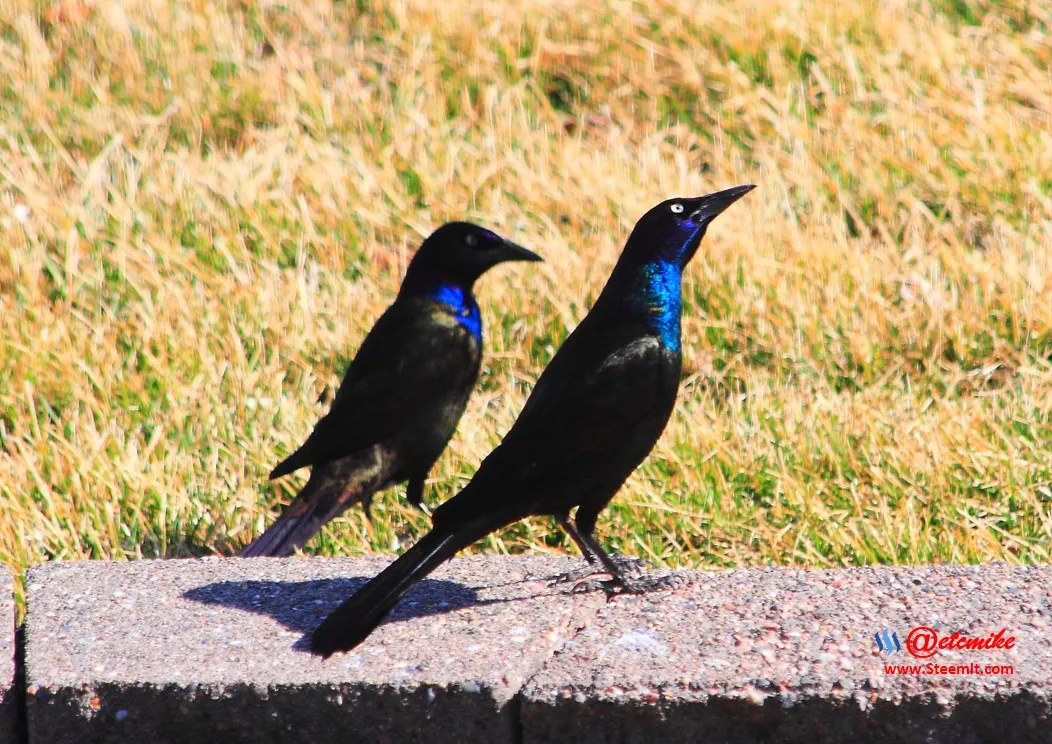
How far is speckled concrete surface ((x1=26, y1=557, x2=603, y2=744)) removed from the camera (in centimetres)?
283

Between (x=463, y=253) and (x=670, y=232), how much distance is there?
35.4 inches

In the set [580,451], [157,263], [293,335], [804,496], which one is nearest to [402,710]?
[580,451]

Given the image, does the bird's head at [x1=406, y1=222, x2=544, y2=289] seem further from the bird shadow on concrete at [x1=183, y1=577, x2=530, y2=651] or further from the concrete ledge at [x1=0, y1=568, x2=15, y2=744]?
the concrete ledge at [x1=0, y1=568, x2=15, y2=744]

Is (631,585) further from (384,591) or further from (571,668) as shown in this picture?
(384,591)

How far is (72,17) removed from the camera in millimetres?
6859

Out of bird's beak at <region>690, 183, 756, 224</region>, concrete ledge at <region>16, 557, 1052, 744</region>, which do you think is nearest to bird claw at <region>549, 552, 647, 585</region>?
concrete ledge at <region>16, 557, 1052, 744</region>

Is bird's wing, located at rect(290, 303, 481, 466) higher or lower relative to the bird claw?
higher

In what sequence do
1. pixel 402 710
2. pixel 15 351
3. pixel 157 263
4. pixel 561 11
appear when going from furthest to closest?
pixel 561 11, pixel 157 263, pixel 15 351, pixel 402 710

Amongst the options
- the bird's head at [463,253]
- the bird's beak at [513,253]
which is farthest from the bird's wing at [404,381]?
the bird's beak at [513,253]

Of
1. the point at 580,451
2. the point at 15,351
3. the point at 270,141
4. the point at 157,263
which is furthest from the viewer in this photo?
the point at 270,141

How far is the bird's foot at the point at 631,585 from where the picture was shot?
3312 mm

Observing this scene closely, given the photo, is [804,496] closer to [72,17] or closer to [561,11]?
[561,11]

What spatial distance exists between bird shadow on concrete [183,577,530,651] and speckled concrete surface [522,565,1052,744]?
1.17 ft

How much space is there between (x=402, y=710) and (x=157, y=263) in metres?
2.93
